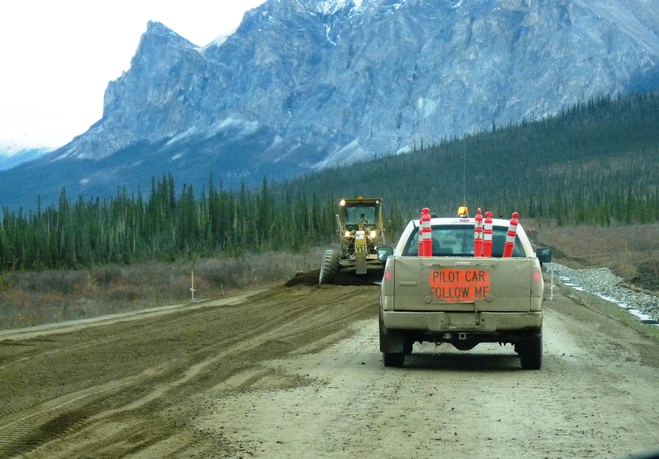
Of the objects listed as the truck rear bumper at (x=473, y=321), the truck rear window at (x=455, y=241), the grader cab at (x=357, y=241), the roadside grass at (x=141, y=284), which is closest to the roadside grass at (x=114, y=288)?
the roadside grass at (x=141, y=284)

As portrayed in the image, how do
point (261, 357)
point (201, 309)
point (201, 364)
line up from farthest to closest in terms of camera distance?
point (201, 309) < point (261, 357) < point (201, 364)

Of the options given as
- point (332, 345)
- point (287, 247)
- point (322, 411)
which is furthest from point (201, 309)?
point (287, 247)

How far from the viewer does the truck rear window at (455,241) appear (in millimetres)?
14805

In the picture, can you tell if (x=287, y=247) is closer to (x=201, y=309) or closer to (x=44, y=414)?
(x=201, y=309)

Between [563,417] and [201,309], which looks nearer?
[563,417]

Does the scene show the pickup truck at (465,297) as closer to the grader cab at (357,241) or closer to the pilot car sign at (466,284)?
the pilot car sign at (466,284)

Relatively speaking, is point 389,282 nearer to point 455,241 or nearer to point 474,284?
A: point 474,284

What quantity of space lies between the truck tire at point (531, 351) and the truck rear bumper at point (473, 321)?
233 mm

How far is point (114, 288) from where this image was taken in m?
40.4

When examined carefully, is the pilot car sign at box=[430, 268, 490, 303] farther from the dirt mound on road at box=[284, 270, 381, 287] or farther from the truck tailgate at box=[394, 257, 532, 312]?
the dirt mound on road at box=[284, 270, 381, 287]

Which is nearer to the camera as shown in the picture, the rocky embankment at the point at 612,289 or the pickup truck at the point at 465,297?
the pickup truck at the point at 465,297

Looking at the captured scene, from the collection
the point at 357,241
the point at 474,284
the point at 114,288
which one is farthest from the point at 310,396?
the point at 114,288

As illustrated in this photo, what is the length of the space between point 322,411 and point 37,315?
65.2ft

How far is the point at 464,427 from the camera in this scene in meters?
9.99
